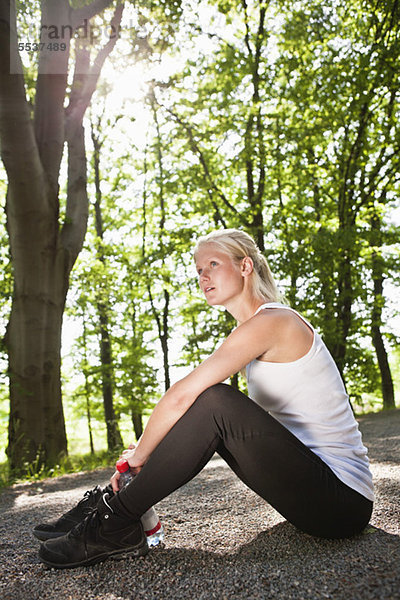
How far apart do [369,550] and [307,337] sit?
89 cm

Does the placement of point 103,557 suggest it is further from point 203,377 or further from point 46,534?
point 203,377

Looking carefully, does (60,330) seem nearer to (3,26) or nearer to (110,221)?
(3,26)

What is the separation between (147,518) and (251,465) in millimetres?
594

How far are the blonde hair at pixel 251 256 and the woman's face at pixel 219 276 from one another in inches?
1.4

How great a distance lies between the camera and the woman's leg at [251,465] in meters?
1.93

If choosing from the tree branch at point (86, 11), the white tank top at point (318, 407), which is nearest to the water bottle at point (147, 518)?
the white tank top at point (318, 407)

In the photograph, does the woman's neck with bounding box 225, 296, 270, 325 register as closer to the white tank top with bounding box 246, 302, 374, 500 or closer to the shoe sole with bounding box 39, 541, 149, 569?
the white tank top with bounding box 246, 302, 374, 500

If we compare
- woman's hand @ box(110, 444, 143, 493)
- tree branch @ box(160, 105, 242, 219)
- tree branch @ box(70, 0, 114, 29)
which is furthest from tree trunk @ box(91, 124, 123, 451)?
woman's hand @ box(110, 444, 143, 493)

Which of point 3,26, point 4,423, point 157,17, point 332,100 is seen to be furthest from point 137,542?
point 4,423

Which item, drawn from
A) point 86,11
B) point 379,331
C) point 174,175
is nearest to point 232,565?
point 86,11

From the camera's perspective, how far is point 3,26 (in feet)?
17.5

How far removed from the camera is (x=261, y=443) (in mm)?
1932

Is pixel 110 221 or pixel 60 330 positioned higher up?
pixel 110 221

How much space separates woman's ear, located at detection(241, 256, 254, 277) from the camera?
2.65 m
